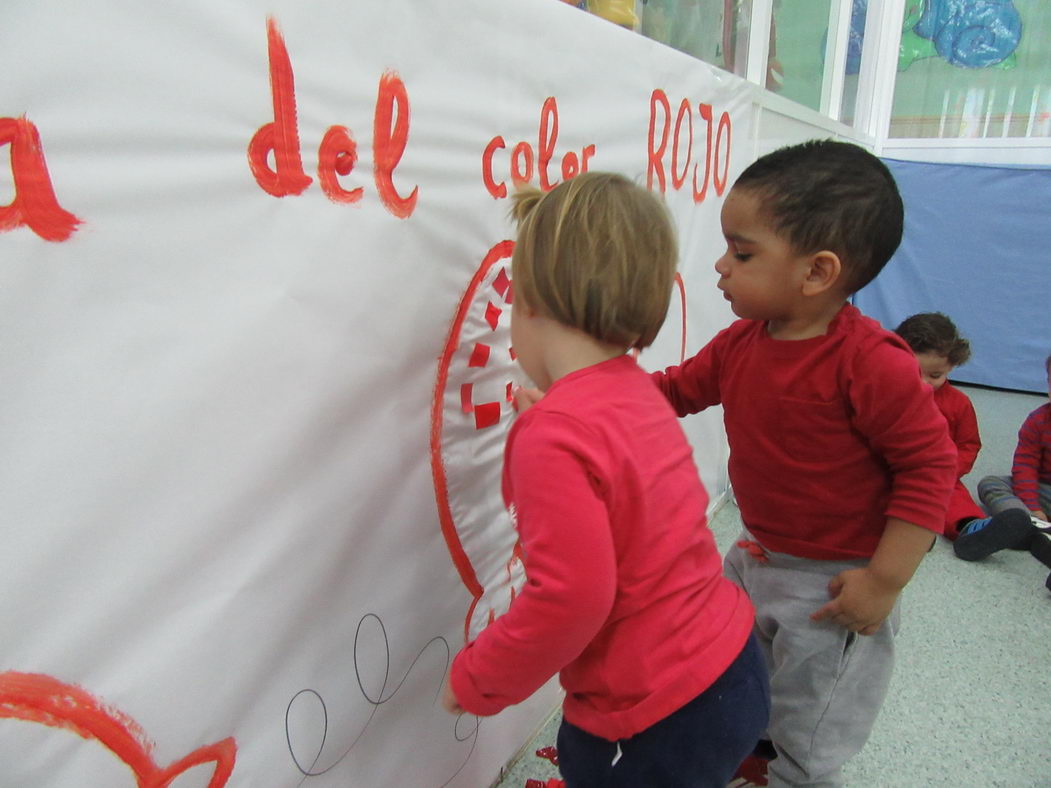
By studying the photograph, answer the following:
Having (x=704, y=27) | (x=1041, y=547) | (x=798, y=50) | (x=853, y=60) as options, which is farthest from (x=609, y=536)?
(x=853, y=60)

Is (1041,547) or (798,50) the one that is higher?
(798,50)

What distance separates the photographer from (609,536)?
0.52m

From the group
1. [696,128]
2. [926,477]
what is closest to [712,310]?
[696,128]

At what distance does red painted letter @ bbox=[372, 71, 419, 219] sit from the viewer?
597 mm

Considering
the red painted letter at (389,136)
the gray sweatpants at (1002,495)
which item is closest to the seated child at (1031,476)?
the gray sweatpants at (1002,495)

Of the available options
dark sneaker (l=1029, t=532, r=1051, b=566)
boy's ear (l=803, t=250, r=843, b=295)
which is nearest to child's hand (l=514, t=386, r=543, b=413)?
boy's ear (l=803, t=250, r=843, b=295)

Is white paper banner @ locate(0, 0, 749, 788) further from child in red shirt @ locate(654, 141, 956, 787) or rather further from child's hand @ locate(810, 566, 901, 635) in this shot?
child's hand @ locate(810, 566, 901, 635)

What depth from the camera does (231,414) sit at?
52cm

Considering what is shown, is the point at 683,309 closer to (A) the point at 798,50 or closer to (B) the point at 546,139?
(B) the point at 546,139

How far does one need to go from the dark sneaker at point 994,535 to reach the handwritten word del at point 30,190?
1.80m

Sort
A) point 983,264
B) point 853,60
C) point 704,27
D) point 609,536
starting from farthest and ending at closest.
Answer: point 983,264 < point 853,60 < point 704,27 < point 609,536

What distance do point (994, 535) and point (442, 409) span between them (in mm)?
1459

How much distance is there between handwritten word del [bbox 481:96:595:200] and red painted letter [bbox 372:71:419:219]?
0.13m

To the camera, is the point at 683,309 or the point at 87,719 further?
the point at 683,309
